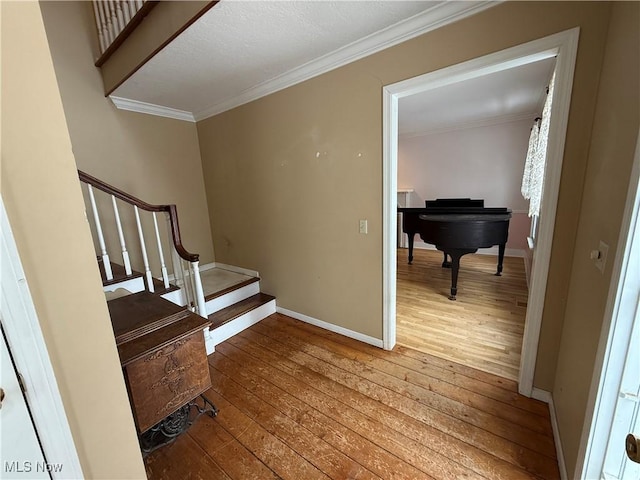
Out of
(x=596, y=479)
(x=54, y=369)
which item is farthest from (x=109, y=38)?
(x=596, y=479)

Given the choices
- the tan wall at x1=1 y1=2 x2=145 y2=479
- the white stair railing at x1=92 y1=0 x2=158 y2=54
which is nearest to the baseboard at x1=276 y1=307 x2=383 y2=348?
the tan wall at x1=1 y1=2 x2=145 y2=479

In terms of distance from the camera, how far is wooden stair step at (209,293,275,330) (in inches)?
99.3

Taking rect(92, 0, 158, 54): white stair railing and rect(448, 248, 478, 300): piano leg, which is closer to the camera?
Result: rect(92, 0, 158, 54): white stair railing

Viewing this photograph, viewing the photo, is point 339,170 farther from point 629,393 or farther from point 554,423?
point 554,423

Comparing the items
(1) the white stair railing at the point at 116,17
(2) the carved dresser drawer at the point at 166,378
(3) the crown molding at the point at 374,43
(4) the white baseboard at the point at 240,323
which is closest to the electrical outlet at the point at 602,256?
Result: (3) the crown molding at the point at 374,43

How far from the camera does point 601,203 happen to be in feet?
3.54

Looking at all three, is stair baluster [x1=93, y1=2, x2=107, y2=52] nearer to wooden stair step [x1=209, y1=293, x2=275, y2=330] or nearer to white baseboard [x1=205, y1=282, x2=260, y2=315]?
white baseboard [x1=205, y1=282, x2=260, y2=315]

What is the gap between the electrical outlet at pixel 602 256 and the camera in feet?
3.21

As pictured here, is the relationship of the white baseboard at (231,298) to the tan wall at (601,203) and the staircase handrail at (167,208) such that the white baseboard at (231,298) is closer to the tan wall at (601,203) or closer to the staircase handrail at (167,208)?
the staircase handrail at (167,208)

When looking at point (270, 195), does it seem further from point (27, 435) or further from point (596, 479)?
point (596, 479)

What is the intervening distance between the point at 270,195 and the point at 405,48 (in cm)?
168

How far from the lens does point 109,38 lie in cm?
233

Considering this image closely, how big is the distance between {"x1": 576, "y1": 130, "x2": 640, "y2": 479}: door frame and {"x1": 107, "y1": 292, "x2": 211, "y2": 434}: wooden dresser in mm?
1696

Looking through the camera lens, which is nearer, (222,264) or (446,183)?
(222,264)
